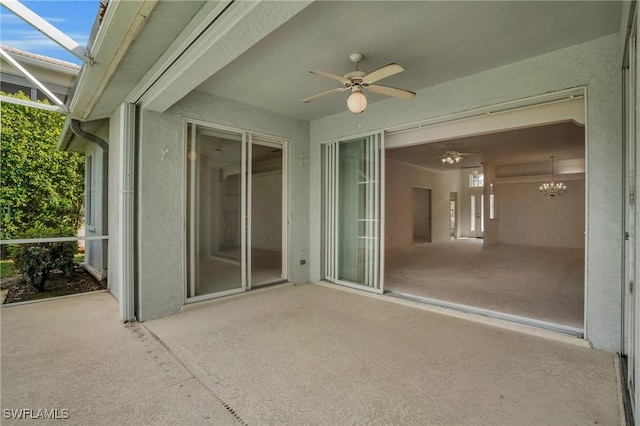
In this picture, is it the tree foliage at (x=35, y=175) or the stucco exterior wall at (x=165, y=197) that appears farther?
the tree foliage at (x=35, y=175)

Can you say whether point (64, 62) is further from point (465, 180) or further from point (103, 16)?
point (465, 180)

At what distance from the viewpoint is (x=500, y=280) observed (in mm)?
5195

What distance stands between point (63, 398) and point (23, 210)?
422cm

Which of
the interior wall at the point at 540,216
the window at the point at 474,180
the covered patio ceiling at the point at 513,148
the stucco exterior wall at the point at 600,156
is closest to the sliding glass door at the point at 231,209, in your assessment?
the stucco exterior wall at the point at 600,156

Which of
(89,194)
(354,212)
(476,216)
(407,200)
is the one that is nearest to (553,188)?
(476,216)

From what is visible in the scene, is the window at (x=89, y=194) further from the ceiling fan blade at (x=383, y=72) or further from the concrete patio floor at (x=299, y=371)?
the ceiling fan blade at (x=383, y=72)

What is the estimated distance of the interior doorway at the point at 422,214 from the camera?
37.6 feet

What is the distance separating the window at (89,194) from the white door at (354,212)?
431 centimetres

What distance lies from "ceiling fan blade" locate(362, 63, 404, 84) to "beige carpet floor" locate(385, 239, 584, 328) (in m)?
2.97

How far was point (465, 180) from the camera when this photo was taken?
42.7ft

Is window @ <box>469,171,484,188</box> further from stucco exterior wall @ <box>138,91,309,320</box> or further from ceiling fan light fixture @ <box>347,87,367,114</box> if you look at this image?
ceiling fan light fixture @ <box>347,87,367,114</box>

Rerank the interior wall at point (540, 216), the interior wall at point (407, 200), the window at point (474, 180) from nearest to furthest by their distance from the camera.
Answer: the interior wall at point (407, 200) → the interior wall at point (540, 216) → the window at point (474, 180)

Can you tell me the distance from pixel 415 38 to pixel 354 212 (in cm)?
265

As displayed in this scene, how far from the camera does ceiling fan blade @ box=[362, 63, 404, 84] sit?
2412 mm
